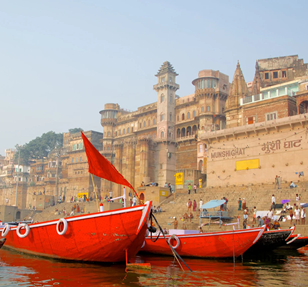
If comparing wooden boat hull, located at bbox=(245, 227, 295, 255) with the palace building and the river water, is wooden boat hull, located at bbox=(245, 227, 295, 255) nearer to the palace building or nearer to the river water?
the river water

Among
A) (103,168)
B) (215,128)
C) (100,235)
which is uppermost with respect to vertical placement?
(215,128)

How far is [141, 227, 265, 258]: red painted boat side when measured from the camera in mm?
13914

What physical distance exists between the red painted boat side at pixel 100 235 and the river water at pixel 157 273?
0.40m

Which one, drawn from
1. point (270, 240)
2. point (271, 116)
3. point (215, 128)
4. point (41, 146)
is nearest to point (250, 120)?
point (271, 116)

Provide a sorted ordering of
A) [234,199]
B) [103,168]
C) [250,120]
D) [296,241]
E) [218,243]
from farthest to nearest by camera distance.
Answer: [250,120]
[234,199]
[296,241]
[218,243]
[103,168]

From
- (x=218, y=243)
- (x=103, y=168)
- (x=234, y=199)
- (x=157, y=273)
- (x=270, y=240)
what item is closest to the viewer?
(x=157, y=273)

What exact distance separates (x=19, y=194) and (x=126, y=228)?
66.6m

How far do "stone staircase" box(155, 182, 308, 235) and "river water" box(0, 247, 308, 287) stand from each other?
25.7 ft

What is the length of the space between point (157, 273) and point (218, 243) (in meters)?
3.85

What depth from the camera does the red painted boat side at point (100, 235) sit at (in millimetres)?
10930

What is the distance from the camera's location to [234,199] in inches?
1120

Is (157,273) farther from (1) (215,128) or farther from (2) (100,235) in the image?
(1) (215,128)

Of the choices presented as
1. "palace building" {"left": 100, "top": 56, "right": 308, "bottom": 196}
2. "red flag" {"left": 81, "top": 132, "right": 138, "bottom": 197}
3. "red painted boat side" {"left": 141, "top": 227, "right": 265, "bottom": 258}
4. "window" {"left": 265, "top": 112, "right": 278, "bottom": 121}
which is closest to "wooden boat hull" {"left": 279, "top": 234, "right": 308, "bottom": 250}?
"red painted boat side" {"left": 141, "top": 227, "right": 265, "bottom": 258}

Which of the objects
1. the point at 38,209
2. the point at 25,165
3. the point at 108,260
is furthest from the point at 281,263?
the point at 25,165
